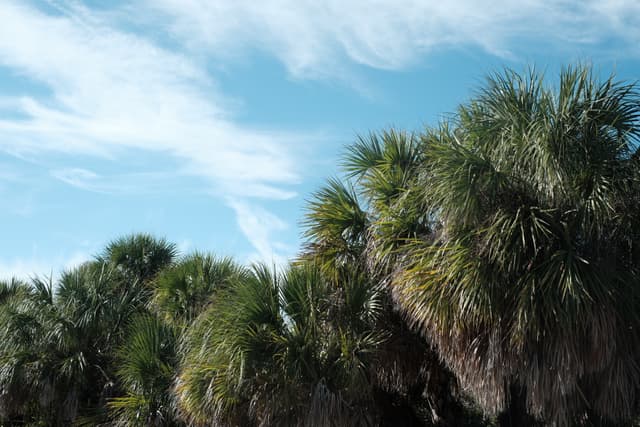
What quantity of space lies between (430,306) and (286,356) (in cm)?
257

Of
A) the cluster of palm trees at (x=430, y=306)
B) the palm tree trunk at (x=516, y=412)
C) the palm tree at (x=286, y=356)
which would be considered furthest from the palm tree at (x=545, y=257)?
the palm tree at (x=286, y=356)

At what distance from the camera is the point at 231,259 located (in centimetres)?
1677

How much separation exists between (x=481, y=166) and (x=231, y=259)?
7852 mm

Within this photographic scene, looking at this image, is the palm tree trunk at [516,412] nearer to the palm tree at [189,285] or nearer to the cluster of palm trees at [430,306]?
the cluster of palm trees at [430,306]

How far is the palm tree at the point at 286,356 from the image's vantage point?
11719 millimetres

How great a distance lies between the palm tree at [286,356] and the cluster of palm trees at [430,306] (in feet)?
0.10

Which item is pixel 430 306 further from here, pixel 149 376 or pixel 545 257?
pixel 149 376

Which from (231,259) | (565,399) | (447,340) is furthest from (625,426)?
(231,259)

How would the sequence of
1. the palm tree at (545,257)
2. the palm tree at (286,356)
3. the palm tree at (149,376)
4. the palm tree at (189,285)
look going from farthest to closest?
the palm tree at (189,285) → the palm tree at (149,376) → the palm tree at (286,356) → the palm tree at (545,257)

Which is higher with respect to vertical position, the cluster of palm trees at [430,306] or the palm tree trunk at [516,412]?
the cluster of palm trees at [430,306]

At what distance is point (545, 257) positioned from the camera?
9.97 m

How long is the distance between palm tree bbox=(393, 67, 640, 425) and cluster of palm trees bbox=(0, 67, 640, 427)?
3 centimetres

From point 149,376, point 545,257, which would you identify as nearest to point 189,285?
point 149,376

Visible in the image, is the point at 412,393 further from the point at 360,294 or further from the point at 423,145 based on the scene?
the point at 423,145
